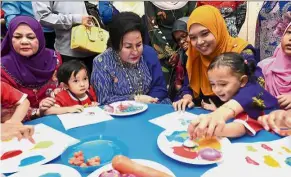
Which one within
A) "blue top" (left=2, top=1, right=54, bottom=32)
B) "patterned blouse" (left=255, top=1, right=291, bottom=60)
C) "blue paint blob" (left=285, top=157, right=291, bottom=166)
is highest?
"blue top" (left=2, top=1, right=54, bottom=32)

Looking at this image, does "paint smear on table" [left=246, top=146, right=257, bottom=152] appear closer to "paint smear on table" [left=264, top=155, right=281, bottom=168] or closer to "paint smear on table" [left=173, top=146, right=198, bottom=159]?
"paint smear on table" [left=264, top=155, right=281, bottom=168]

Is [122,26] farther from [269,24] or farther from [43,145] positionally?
[269,24]

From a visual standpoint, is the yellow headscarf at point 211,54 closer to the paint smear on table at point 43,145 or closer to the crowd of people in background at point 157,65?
the crowd of people in background at point 157,65

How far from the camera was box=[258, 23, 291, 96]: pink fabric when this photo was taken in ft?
5.67

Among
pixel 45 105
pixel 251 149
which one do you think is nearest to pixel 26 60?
pixel 45 105

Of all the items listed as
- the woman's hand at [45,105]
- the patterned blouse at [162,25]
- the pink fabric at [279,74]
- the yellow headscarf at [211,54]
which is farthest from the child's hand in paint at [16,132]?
the patterned blouse at [162,25]

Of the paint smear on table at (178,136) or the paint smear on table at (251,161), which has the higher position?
the paint smear on table at (178,136)

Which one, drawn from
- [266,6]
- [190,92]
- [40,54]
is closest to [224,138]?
[190,92]

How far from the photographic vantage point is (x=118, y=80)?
A: 1779 millimetres

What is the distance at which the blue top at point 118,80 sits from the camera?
176cm

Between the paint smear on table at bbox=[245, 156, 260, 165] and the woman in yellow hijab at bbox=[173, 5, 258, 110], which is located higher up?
the woman in yellow hijab at bbox=[173, 5, 258, 110]

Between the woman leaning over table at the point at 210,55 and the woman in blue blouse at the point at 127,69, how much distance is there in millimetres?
227

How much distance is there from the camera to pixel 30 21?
1.74 meters

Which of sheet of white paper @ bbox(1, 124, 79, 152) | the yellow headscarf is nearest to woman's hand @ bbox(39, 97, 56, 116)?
sheet of white paper @ bbox(1, 124, 79, 152)
